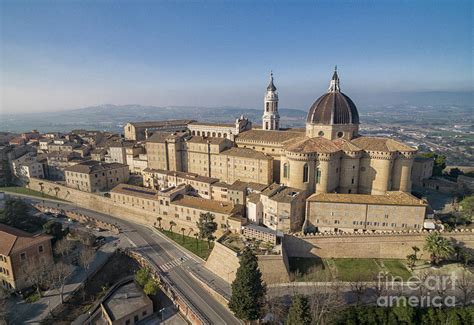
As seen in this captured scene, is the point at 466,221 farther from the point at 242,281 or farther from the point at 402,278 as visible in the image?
the point at 242,281

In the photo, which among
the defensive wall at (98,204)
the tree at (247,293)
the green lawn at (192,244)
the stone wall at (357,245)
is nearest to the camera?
the tree at (247,293)

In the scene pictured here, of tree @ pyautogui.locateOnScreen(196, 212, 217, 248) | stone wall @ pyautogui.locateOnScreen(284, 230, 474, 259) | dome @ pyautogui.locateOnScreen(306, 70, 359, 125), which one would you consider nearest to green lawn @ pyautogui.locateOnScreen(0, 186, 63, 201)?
tree @ pyautogui.locateOnScreen(196, 212, 217, 248)

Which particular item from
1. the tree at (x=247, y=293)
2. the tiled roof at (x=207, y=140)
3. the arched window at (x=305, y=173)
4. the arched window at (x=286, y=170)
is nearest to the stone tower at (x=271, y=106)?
the tiled roof at (x=207, y=140)

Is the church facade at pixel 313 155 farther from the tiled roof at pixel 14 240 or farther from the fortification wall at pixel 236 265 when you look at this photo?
the tiled roof at pixel 14 240

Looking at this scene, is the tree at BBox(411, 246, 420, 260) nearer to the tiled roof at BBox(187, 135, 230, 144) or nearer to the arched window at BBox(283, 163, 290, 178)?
the arched window at BBox(283, 163, 290, 178)

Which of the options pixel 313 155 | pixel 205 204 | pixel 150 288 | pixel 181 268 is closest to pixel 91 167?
pixel 205 204

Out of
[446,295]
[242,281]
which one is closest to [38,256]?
[242,281]
